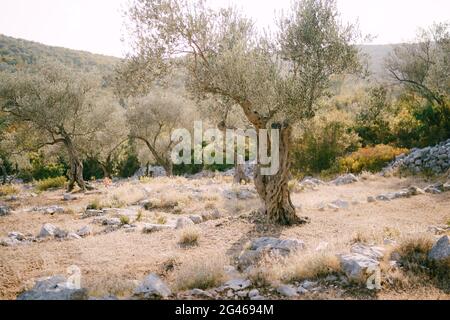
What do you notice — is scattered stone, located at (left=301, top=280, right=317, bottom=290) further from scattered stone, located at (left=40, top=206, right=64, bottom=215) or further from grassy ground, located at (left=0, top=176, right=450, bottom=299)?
scattered stone, located at (left=40, top=206, right=64, bottom=215)

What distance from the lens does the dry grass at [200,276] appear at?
6.98 meters

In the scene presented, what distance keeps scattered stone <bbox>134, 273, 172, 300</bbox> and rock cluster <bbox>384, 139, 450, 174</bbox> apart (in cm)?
1942

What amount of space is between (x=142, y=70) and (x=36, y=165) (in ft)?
110

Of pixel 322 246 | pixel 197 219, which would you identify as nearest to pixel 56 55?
pixel 197 219

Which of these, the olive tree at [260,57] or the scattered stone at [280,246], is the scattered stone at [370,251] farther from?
the olive tree at [260,57]

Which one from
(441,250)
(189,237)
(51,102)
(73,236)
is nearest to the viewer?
(441,250)

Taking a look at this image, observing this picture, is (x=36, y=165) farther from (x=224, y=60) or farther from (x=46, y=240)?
(x=224, y=60)

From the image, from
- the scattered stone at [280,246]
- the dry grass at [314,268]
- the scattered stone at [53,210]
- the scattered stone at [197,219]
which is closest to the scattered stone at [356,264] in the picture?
the dry grass at [314,268]

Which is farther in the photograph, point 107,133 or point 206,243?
point 107,133

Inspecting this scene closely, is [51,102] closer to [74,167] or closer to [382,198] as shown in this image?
[74,167]

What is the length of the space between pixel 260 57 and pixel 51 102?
52.7ft

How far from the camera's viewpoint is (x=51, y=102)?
72.6ft
